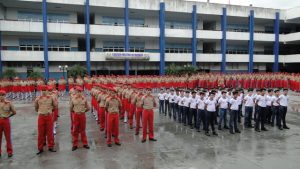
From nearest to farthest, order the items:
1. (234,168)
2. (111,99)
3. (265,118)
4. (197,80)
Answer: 1. (234,168)
2. (111,99)
3. (265,118)
4. (197,80)

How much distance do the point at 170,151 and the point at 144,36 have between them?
27025 millimetres

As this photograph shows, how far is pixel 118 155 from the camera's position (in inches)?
328

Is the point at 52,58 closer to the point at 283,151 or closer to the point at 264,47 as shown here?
the point at 283,151

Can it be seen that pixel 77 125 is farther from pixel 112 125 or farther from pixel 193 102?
pixel 193 102

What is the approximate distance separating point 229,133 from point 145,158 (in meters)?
4.45

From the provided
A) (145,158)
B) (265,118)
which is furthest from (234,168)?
(265,118)

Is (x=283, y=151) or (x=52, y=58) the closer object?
(x=283, y=151)

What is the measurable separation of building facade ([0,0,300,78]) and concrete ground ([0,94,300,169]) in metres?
20.6

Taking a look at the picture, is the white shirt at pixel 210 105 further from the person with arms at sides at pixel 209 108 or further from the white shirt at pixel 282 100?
the white shirt at pixel 282 100

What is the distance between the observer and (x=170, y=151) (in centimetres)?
870

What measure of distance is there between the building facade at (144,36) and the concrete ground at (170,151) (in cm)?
2057

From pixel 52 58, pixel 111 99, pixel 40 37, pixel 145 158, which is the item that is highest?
pixel 40 37

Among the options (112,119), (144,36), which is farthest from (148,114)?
(144,36)

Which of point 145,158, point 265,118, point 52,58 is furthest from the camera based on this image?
point 52,58
